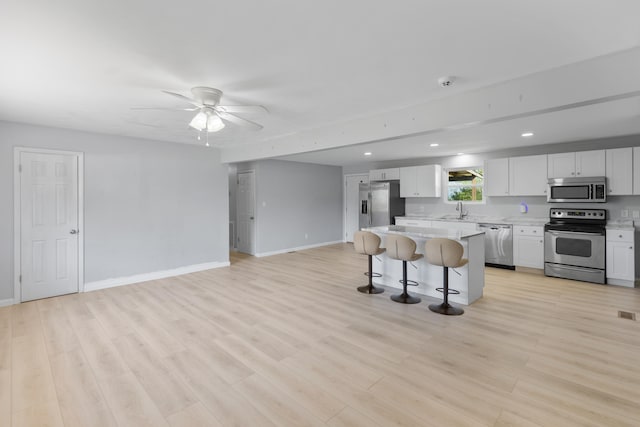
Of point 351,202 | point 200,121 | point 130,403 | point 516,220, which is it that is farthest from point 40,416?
point 351,202

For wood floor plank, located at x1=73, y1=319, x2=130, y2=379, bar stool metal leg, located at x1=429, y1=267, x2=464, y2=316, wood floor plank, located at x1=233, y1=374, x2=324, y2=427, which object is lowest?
wood floor plank, located at x1=233, y1=374, x2=324, y2=427

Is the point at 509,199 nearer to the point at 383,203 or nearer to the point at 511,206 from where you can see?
the point at 511,206

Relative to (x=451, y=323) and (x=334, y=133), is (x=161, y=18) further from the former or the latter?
(x=451, y=323)

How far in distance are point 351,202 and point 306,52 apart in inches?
279

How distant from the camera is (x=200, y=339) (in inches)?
121

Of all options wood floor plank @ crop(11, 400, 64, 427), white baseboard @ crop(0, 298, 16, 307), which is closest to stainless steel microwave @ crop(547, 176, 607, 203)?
wood floor plank @ crop(11, 400, 64, 427)

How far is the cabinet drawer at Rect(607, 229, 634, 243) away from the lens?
4585 millimetres

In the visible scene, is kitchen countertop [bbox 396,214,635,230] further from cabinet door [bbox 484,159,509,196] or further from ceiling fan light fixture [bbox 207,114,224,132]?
ceiling fan light fixture [bbox 207,114,224,132]

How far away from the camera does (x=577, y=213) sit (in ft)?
17.3

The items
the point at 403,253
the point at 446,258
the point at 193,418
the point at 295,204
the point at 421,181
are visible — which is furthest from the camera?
the point at 295,204

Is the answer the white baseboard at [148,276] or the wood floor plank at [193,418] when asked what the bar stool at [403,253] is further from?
the white baseboard at [148,276]

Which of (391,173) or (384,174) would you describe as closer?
(391,173)

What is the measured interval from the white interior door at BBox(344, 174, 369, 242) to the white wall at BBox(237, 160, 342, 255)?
19 cm

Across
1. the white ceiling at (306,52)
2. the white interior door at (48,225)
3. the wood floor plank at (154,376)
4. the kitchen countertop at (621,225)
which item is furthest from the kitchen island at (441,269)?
the white interior door at (48,225)
